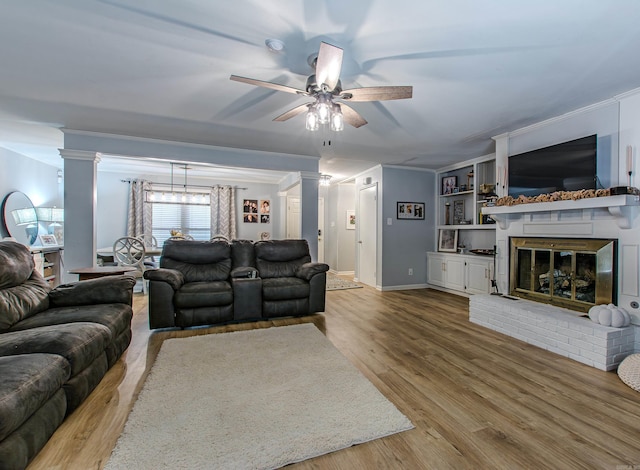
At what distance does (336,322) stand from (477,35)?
300 cm

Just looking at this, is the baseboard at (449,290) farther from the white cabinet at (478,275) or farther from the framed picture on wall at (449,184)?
the framed picture on wall at (449,184)

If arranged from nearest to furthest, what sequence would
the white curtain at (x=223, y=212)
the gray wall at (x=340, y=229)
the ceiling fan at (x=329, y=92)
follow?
the ceiling fan at (x=329, y=92)
the white curtain at (x=223, y=212)
the gray wall at (x=340, y=229)

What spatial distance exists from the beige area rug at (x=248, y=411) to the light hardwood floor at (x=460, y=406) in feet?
0.32

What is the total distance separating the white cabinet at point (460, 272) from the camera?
14.6 feet

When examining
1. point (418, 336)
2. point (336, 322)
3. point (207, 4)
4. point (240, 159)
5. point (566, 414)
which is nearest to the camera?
point (207, 4)

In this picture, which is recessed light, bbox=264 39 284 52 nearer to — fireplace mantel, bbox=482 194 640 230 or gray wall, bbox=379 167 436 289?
fireplace mantel, bbox=482 194 640 230

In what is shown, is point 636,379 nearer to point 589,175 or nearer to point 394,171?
point 589,175

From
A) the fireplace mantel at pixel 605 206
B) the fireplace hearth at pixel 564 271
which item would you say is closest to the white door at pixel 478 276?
the fireplace hearth at pixel 564 271

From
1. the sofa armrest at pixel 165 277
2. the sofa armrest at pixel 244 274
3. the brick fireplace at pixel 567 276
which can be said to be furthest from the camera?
the sofa armrest at pixel 244 274

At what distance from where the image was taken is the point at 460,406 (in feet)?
5.93

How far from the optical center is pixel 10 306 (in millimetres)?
1983

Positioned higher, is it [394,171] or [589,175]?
[394,171]

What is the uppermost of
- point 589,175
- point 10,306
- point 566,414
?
point 589,175

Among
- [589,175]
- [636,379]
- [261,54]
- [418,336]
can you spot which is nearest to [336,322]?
[418,336]
